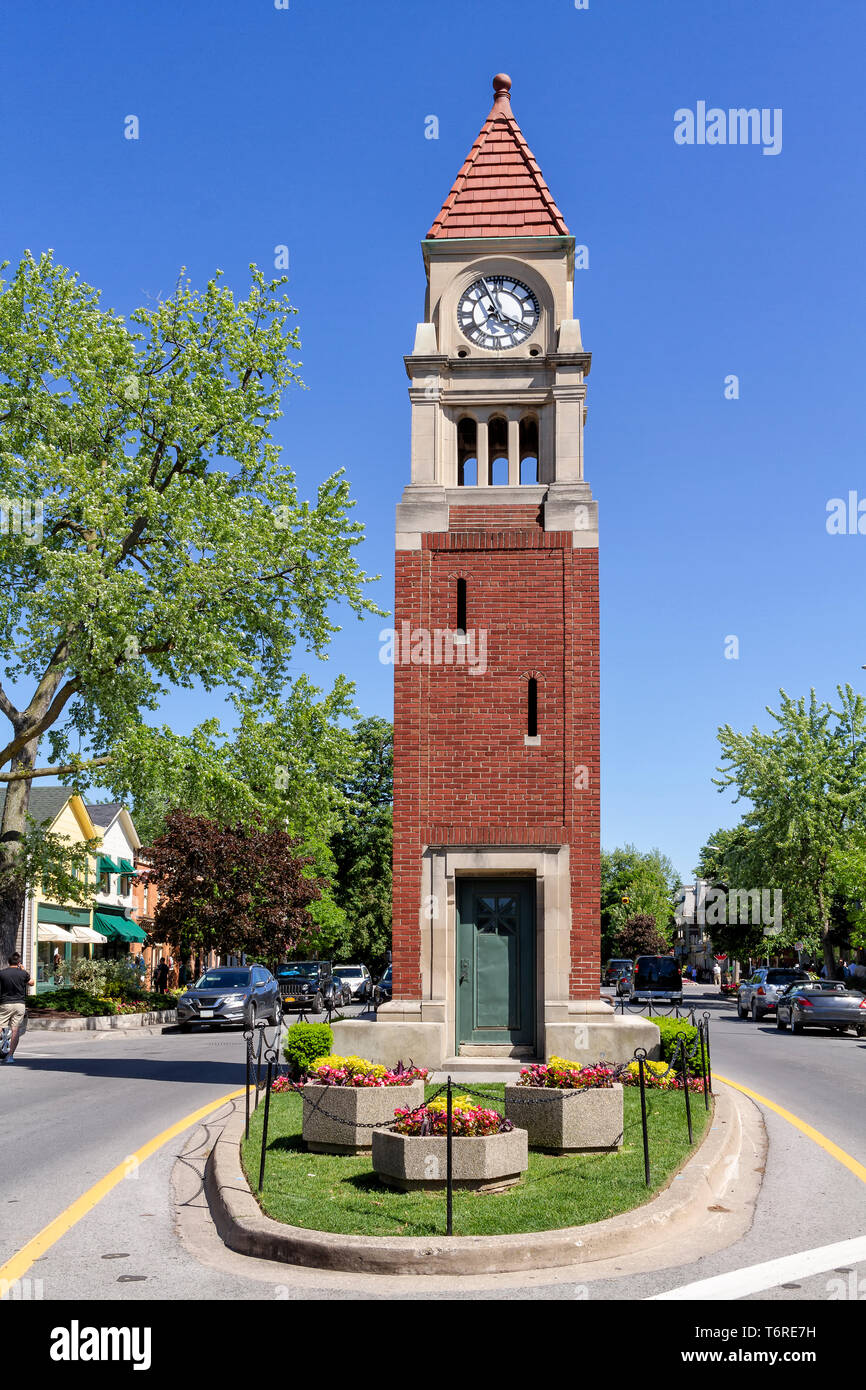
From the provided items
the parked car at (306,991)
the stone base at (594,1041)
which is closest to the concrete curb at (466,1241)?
the stone base at (594,1041)

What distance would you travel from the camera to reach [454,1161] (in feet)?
28.8

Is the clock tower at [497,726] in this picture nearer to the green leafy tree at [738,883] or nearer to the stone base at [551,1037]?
the stone base at [551,1037]

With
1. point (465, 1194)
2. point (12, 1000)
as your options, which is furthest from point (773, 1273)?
point (12, 1000)

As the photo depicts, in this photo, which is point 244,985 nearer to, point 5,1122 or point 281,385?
point 281,385

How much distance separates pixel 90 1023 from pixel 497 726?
16767 millimetres

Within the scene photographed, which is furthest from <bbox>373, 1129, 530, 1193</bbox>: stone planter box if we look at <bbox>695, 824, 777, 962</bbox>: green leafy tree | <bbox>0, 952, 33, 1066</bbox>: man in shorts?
<bbox>695, 824, 777, 962</bbox>: green leafy tree

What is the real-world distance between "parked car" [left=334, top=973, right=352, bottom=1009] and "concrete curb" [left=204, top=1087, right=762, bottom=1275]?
30.2 m

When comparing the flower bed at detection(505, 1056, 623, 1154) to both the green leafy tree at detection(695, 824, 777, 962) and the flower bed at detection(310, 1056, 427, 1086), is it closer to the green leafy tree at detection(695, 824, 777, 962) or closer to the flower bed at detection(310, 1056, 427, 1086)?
the flower bed at detection(310, 1056, 427, 1086)

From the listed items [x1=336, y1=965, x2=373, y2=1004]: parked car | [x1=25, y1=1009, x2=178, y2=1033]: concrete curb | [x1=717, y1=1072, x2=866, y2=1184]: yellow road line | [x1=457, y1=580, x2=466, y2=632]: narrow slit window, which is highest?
[x1=457, y1=580, x2=466, y2=632]: narrow slit window

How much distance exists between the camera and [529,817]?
16781 mm

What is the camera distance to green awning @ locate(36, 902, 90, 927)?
4884 cm

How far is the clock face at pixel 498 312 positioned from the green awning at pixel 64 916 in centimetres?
3501

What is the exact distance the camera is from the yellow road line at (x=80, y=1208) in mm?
7230
